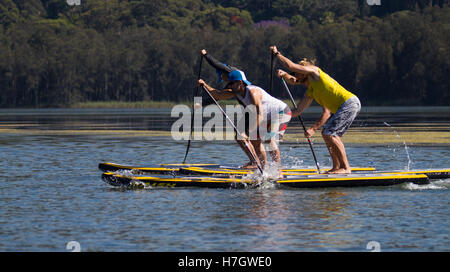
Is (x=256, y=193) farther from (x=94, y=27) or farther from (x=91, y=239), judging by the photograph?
(x=94, y=27)

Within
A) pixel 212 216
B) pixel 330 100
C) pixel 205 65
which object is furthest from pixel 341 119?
pixel 205 65

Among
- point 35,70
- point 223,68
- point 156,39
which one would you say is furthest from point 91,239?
point 156,39

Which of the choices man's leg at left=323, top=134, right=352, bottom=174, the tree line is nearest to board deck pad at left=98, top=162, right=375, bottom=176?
man's leg at left=323, top=134, right=352, bottom=174

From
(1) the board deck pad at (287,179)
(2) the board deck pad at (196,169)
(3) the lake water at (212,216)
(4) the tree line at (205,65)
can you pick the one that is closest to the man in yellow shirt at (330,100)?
(1) the board deck pad at (287,179)

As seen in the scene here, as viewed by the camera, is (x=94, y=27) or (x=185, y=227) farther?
(x=94, y=27)

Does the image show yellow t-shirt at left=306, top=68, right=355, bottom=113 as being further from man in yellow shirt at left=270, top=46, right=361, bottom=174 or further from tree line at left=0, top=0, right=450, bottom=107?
tree line at left=0, top=0, right=450, bottom=107

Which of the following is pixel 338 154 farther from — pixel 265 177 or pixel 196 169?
pixel 196 169

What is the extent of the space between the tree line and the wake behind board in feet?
271

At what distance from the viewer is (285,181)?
16.1 meters

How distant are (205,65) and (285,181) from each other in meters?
97.0

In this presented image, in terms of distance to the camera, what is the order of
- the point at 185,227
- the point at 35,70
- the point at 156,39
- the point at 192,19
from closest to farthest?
the point at 185,227
the point at 35,70
the point at 156,39
the point at 192,19

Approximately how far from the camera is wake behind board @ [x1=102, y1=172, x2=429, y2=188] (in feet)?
52.1

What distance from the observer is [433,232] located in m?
11.6
